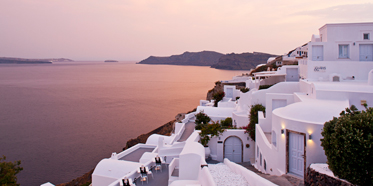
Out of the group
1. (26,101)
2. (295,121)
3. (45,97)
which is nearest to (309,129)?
(295,121)

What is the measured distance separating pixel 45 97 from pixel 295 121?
77574 millimetres

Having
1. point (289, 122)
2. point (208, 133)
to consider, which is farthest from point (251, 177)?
point (208, 133)

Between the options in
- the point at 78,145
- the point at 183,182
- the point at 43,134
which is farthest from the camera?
the point at 43,134

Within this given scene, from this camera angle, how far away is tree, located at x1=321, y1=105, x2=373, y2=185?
5.72 metres

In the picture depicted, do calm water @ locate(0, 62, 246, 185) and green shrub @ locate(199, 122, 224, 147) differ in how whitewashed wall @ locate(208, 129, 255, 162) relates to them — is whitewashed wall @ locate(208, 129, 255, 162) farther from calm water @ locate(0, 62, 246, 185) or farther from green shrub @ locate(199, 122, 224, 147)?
calm water @ locate(0, 62, 246, 185)

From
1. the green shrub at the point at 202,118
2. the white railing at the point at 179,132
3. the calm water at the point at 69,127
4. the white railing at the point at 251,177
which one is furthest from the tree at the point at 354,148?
the calm water at the point at 69,127

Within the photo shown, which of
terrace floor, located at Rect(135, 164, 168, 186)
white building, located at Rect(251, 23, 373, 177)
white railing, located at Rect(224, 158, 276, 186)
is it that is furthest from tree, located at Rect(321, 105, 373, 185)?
terrace floor, located at Rect(135, 164, 168, 186)

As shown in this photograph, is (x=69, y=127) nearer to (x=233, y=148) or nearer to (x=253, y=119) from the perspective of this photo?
(x=233, y=148)

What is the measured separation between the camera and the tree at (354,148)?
5.72 metres

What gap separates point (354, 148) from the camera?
5793mm

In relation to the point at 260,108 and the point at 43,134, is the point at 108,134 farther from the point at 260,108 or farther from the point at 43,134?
the point at 260,108

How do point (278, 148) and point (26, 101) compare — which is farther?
point (26, 101)

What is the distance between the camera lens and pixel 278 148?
32.4ft

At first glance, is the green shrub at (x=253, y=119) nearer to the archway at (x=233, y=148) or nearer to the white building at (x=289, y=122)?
the white building at (x=289, y=122)
